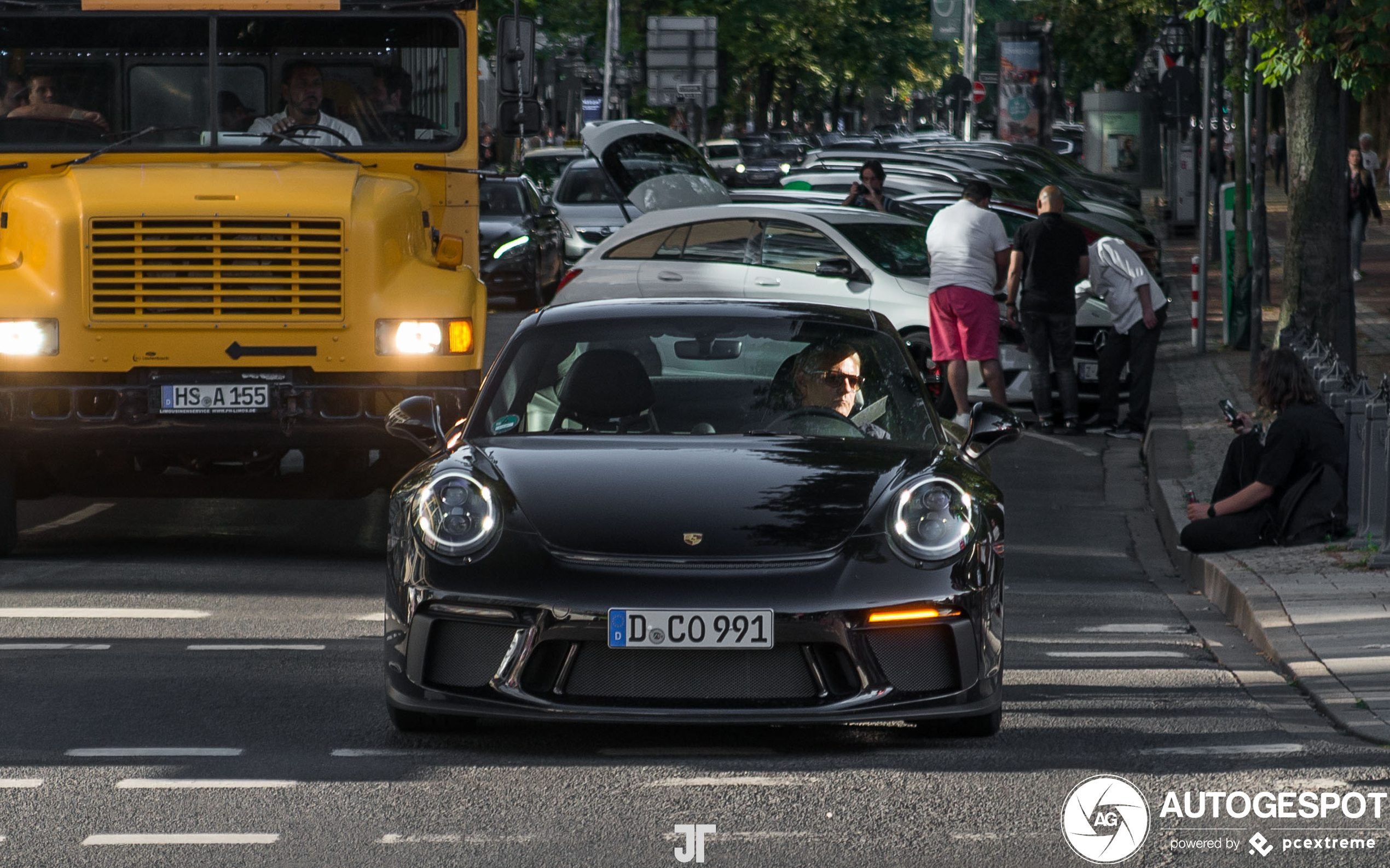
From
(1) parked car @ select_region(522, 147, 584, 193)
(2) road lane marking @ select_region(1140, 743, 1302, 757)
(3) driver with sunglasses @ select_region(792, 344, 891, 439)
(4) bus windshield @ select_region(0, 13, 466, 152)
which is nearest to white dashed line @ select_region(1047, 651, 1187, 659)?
(3) driver with sunglasses @ select_region(792, 344, 891, 439)

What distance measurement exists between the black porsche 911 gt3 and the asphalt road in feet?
0.73

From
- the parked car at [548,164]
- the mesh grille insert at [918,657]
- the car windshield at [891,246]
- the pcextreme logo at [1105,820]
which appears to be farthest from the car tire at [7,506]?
the parked car at [548,164]

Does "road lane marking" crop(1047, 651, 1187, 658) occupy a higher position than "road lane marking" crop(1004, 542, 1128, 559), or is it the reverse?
"road lane marking" crop(1047, 651, 1187, 658)


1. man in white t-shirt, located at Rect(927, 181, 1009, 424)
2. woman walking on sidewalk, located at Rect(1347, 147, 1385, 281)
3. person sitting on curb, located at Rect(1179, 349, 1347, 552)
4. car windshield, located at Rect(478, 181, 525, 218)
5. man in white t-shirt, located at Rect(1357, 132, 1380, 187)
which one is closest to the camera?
person sitting on curb, located at Rect(1179, 349, 1347, 552)

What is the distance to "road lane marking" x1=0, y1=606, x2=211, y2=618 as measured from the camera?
8.43m

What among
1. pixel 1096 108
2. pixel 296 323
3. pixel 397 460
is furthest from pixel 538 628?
pixel 1096 108

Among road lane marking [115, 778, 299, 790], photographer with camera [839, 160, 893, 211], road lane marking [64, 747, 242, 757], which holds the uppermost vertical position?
photographer with camera [839, 160, 893, 211]

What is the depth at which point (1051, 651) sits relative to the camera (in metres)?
7.87

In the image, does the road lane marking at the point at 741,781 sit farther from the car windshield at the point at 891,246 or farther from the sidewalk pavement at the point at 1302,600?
the car windshield at the point at 891,246

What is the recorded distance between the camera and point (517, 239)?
2350cm

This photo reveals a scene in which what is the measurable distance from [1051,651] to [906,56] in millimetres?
72774

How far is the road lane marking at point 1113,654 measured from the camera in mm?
7781

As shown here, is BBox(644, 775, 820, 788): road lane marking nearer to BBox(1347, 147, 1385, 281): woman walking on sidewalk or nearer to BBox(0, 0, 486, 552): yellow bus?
BBox(0, 0, 486, 552): yellow bus

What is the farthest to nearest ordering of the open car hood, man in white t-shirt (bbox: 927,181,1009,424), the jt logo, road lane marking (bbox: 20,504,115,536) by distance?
the open car hood, man in white t-shirt (bbox: 927,181,1009,424), road lane marking (bbox: 20,504,115,536), the jt logo
